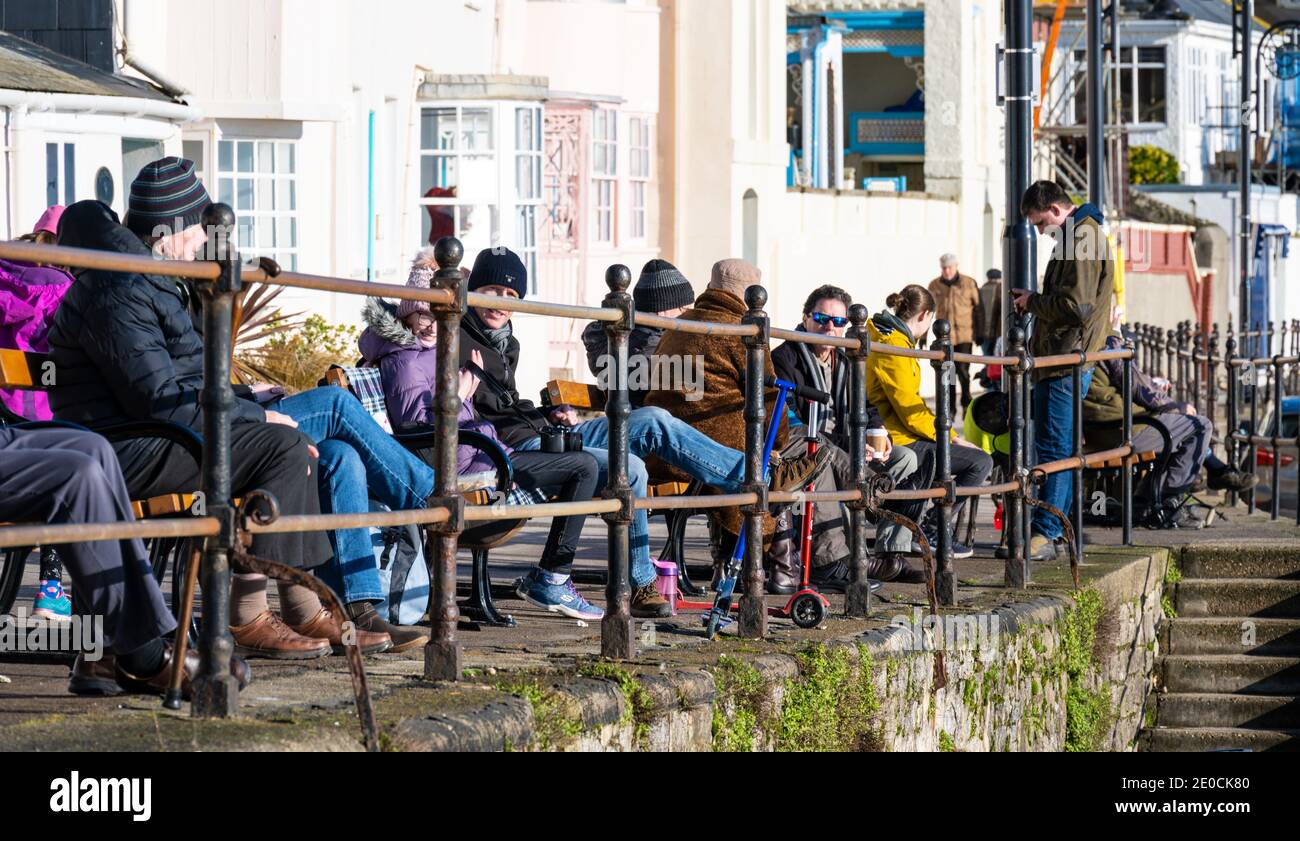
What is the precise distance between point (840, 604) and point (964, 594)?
2.96 feet

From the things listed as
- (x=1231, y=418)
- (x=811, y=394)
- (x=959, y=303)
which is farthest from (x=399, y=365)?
(x=959, y=303)

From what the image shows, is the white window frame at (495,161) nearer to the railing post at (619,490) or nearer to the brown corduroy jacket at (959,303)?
the brown corduroy jacket at (959,303)

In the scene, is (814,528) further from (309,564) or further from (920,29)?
(920,29)

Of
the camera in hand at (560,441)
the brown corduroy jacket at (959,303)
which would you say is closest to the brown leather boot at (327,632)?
the camera in hand at (560,441)

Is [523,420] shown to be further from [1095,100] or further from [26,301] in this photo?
[1095,100]

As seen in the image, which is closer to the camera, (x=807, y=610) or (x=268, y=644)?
(x=268, y=644)

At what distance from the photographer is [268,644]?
6.33 metres

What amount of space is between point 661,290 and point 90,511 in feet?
14.2

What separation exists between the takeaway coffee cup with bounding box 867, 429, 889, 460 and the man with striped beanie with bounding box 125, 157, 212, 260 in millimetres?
3946

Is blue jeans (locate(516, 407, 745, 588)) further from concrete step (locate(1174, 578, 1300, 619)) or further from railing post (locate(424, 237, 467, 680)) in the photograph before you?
concrete step (locate(1174, 578, 1300, 619))

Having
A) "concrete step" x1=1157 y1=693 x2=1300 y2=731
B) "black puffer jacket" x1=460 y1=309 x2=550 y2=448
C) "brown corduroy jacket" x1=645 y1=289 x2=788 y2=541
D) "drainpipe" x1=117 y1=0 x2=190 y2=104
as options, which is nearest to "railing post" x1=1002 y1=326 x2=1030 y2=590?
"brown corduroy jacket" x1=645 y1=289 x2=788 y2=541

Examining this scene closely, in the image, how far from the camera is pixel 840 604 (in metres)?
8.62

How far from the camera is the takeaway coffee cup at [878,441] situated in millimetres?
9586
